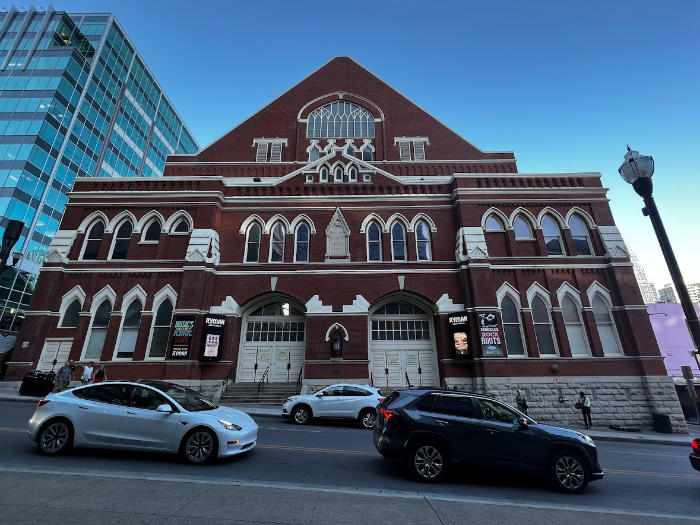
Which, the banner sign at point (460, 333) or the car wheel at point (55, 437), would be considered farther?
the banner sign at point (460, 333)

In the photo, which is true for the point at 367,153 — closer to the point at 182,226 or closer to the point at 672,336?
the point at 182,226

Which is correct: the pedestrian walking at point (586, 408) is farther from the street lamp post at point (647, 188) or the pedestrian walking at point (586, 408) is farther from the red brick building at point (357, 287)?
the street lamp post at point (647, 188)

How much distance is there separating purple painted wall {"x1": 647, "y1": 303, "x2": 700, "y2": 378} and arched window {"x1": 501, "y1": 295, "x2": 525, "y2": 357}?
27759mm

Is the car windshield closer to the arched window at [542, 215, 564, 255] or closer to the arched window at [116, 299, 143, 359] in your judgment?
the arched window at [116, 299, 143, 359]

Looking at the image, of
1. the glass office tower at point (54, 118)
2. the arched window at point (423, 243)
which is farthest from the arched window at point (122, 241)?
the glass office tower at point (54, 118)

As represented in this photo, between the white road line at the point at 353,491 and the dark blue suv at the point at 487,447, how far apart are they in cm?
76

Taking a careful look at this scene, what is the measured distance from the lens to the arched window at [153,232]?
19.3 meters

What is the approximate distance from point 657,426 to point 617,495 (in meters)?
12.7

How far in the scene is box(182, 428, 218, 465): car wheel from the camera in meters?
6.57

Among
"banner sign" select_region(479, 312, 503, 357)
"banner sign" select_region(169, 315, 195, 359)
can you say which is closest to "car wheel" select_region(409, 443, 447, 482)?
"banner sign" select_region(479, 312, 503, 357)

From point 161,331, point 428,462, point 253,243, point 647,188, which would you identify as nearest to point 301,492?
point 428,462

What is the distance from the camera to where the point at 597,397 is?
1554 centimetres

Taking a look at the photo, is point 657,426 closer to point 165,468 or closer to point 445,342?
point 445,342

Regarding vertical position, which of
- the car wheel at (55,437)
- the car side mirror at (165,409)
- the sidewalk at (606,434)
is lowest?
the sidewalk at (606,434)
